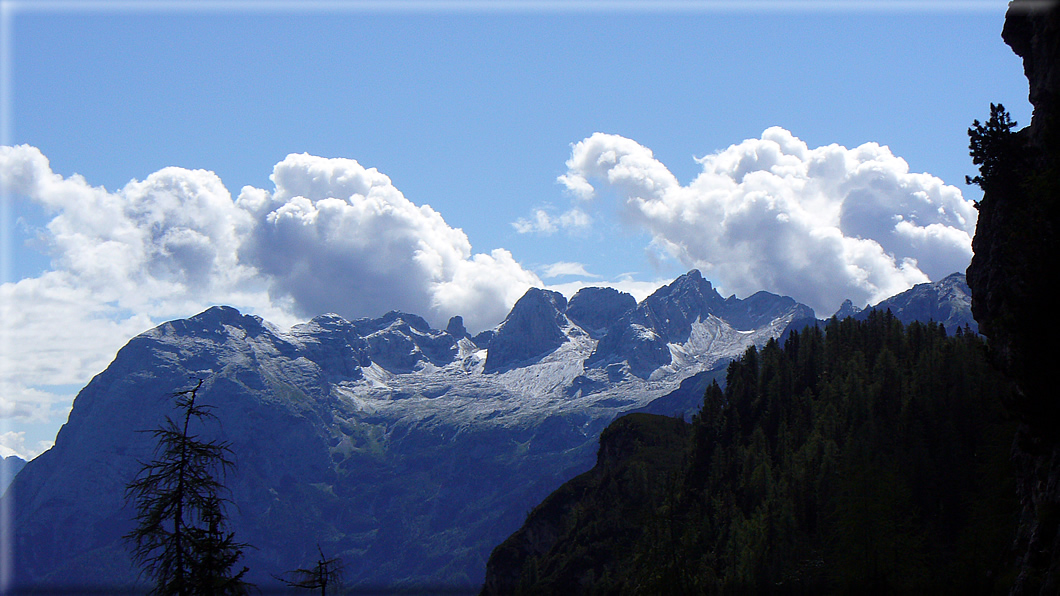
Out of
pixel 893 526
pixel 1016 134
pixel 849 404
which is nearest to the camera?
pixel 1016 134

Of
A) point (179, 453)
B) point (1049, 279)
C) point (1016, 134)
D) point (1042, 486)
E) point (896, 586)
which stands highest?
point (1016, 134)

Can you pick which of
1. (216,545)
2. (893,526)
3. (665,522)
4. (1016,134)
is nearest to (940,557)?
(893,526)

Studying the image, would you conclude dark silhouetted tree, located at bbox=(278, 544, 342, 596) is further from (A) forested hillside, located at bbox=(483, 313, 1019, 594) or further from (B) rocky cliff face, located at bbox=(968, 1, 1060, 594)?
(B) rocky cliff face, located at bbox=(968, 1, 1060, 594)

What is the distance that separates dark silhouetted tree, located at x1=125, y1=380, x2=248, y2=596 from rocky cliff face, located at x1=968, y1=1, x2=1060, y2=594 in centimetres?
5368

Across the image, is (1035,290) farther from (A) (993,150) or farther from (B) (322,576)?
(B) (322,576)

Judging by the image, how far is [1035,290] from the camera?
64938 millimetres

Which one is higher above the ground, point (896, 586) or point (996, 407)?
point (996, 407)

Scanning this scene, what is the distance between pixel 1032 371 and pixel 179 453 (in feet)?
195

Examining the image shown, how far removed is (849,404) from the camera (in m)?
186

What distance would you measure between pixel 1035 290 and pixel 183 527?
60516 millimetres

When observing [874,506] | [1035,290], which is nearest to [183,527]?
[1035,290]

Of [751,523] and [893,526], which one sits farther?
[751,523]

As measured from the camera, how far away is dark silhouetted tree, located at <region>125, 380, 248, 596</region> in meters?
32.9

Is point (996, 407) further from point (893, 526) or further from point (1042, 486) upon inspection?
point (1042, 486)
